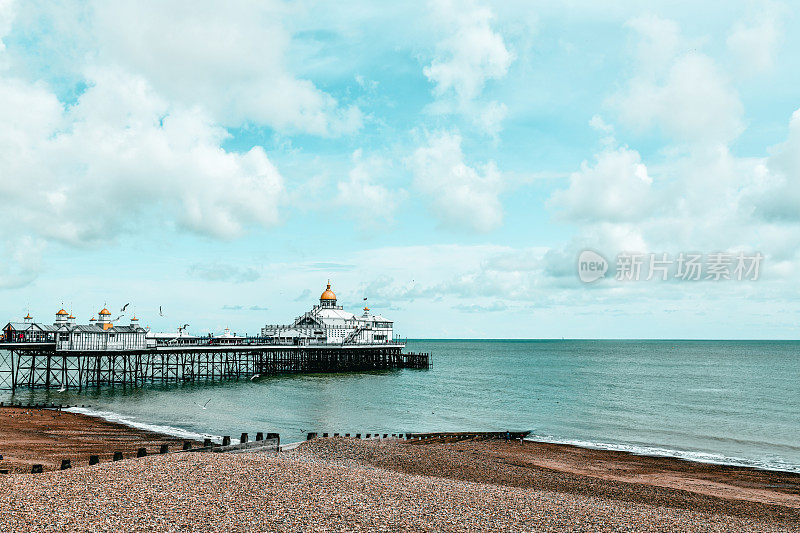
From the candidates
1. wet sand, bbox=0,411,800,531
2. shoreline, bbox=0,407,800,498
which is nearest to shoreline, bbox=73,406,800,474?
shoreline, bbox=0,407,800,498

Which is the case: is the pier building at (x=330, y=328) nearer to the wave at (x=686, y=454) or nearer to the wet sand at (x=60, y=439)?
the wet sand at (x=60, y=439)

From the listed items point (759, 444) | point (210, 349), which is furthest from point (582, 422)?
point (210, 349)

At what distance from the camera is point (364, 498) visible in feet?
46.7

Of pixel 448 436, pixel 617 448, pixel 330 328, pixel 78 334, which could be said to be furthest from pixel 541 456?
pixel 330 328

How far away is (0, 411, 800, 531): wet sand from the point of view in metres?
12.3

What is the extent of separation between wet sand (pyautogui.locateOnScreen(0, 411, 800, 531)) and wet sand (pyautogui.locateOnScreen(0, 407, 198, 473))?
1339 mm

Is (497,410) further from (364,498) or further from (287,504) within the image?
(287,504)

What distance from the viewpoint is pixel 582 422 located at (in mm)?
40625

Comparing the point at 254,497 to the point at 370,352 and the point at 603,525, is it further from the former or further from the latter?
the point at 370,352

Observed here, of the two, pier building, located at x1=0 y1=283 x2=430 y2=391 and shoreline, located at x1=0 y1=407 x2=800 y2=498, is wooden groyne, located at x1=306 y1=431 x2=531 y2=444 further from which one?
pier building, located at x1=0 y1=283 x2=430 y2=391

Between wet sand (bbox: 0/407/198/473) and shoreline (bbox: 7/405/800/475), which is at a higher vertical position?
wet sand (bbox: 0/407/198/473)

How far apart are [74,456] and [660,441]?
29.9 meters

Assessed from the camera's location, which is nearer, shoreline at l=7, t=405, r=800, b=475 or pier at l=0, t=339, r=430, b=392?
shoreline at l=7, t=405, r=800, b=475

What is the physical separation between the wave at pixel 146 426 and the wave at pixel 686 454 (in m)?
17.8
